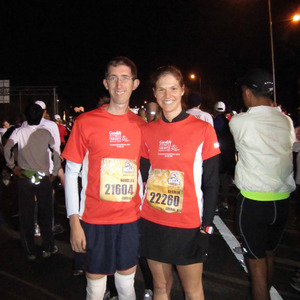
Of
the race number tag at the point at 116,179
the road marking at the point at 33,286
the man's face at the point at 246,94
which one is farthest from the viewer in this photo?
the road marking at the point at 33,286

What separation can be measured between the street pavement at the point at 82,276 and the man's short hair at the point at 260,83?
7.10ft

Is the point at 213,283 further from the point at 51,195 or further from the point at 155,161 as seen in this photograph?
the point at 51,195

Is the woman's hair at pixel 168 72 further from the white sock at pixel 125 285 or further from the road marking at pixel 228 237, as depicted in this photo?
the road marking at pixel 228 237

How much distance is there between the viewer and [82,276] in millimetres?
3783

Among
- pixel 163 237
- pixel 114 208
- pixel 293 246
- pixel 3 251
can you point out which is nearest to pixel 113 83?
pixel 114 208

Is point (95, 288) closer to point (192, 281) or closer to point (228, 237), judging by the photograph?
point (192, 281)

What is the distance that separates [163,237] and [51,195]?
2540mm

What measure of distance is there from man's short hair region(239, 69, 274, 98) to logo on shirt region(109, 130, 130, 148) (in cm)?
124

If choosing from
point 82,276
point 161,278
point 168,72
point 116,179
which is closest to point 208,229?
point 161,278

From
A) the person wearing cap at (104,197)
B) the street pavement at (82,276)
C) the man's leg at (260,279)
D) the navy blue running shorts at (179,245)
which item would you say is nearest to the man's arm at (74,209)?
the person wearing cap at (104,197)

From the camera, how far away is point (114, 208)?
2.40 meters

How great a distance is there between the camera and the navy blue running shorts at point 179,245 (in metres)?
2.28

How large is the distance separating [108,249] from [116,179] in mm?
564

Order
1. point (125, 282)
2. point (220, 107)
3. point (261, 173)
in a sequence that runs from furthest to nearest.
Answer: point (220, 107), point (261, 173), point (125, 282)
